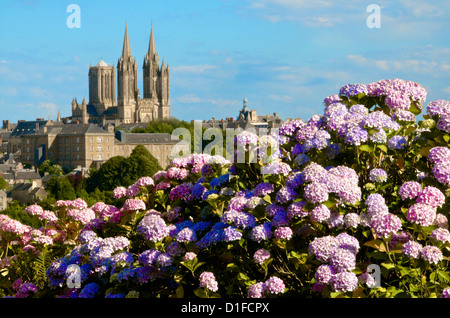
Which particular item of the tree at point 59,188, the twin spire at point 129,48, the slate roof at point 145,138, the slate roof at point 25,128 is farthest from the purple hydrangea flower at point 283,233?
the twin spire at point 129,48

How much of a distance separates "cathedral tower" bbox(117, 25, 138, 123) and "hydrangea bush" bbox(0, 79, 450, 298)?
173181 mm

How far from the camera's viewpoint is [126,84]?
184m

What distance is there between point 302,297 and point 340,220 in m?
0.75

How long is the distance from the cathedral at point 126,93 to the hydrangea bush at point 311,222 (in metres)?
170

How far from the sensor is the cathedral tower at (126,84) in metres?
181

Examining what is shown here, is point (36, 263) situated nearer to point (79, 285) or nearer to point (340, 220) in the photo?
point (79, 285)

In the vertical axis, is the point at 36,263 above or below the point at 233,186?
below

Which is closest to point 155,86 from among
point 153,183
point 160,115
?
point 160,115

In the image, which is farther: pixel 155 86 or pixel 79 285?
pixel 155 86

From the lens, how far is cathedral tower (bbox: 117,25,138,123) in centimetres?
18088

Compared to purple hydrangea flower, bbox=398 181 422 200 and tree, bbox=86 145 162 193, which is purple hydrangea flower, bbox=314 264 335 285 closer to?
purple hydrangea flower, bbox=398 181 422 200

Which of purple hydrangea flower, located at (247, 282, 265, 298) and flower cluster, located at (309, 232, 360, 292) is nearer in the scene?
flower cluster, located at (309, 232, 360, 292)

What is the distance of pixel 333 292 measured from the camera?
20.1 feet

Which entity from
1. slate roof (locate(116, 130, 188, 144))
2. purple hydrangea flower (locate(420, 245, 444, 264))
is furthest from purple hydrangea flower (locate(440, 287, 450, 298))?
slate roof (locate(116, 130, 188, 144))
